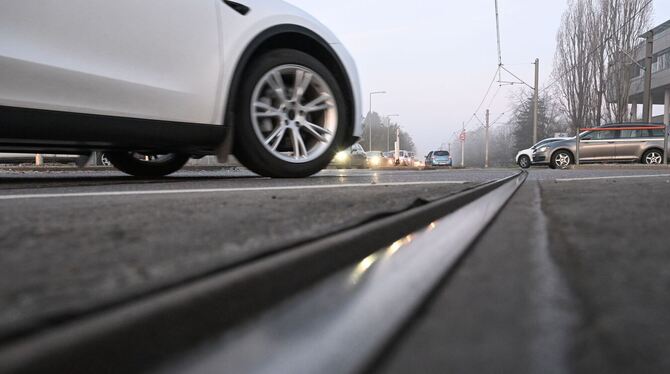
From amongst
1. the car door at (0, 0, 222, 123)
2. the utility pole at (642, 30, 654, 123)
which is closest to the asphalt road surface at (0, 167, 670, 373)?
the car door at (0, 0, 222, 123)

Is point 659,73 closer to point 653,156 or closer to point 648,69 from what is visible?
point 648,69

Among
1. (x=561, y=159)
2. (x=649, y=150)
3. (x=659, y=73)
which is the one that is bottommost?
(x=561, y=159)

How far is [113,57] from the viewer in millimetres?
2742

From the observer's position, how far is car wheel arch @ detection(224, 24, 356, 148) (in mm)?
3324

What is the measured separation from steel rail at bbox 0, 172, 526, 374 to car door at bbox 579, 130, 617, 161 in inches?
711

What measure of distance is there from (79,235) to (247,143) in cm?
252

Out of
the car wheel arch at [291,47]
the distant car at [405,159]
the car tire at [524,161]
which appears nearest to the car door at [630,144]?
the car tire at [524,161]

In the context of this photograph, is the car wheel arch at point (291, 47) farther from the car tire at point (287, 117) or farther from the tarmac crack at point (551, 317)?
the tarmac crack at point (551, 317)

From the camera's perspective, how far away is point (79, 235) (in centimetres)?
96

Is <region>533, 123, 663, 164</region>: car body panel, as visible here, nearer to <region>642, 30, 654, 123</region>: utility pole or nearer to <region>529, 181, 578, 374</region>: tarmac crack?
<region>642, 30, 654, 123</region>: utility pole

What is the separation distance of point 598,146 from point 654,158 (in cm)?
172

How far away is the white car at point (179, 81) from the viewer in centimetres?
252

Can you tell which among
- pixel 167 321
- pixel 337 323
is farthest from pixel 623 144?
pixel 167 321

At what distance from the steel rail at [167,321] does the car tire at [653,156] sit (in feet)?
59.4
